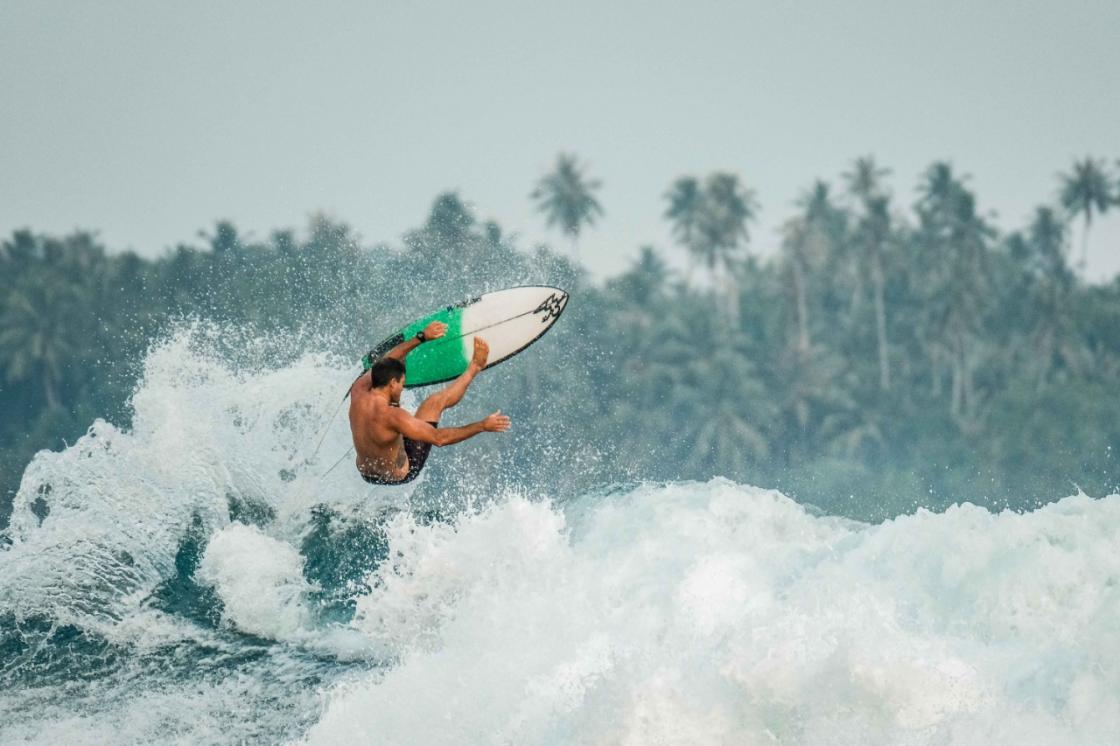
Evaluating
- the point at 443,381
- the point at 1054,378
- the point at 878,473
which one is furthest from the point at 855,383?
the point at 443,381

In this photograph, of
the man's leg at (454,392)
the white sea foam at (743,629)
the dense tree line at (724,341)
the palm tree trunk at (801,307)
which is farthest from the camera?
the palm tree trunk at (801,307)

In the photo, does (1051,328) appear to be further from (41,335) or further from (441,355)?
(441,355)

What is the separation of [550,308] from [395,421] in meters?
3.07

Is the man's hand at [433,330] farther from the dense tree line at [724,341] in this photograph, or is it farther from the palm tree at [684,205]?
the palm tree at [684,205]

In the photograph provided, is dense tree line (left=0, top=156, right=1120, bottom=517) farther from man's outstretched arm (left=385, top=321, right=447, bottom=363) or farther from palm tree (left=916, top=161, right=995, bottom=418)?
man's outstretched arm (left=385, top=321, right=447, bottom=363)

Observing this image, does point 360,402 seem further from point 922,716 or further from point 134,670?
point 922,716

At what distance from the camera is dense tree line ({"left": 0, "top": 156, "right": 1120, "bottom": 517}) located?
43.9 m

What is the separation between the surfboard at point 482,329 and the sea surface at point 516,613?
1.17 metres

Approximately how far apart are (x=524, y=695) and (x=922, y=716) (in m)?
1.97

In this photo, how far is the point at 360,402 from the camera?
891cm

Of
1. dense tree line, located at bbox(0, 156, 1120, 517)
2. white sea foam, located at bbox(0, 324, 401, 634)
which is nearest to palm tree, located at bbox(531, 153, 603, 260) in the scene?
dense tree line, located at bbox(0, 156, 1120, 517)

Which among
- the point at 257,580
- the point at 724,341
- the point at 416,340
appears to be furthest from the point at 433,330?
the point at 724,341

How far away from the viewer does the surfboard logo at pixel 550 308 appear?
1133 cm

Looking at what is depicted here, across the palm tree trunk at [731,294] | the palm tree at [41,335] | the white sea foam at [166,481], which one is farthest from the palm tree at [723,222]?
the white sea foam at [166,481]
